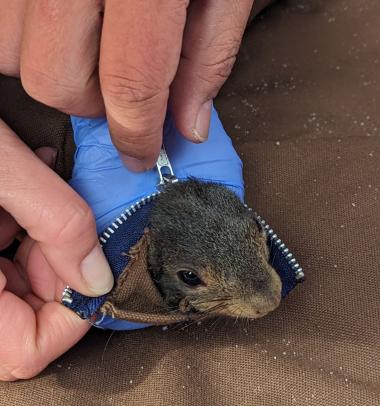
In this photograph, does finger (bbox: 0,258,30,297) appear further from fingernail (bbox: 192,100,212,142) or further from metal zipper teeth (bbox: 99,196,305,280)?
fingernail (bbox: 192,100,212,142)

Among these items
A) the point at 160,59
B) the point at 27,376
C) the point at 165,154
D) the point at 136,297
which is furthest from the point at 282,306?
the point at 160,59

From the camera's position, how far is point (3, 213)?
1.66 m

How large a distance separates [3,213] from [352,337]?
3.30 feet

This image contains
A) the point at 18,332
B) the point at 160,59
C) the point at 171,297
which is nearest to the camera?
the point at 160,59

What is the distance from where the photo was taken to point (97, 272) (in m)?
1.45

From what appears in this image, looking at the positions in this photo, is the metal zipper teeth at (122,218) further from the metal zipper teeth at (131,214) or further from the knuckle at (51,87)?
the knuckle at (51,87)

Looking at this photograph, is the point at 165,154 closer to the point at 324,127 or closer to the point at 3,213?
the point at 3,213

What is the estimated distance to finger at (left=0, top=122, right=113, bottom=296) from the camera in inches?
55.2

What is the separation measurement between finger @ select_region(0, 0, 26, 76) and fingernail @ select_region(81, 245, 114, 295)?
521 millimetres

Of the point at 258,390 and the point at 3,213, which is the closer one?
the point at 258,390

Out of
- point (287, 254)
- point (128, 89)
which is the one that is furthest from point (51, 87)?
point (287, 254)

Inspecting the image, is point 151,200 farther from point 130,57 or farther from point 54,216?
point 130,57

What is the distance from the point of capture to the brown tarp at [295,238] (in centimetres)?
150

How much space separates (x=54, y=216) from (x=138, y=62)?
1.48ft
